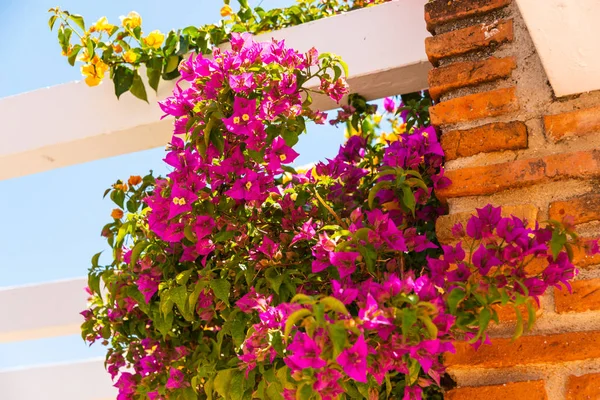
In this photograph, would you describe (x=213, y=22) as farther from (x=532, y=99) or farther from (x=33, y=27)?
(x=33, y=27)

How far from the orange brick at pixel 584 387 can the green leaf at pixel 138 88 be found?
1.35m

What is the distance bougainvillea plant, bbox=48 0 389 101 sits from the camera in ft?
6.05

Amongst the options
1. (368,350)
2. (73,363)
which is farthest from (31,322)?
(368,350)

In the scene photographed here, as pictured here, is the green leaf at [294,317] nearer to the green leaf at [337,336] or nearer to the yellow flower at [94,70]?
the green leaf at [337,336]

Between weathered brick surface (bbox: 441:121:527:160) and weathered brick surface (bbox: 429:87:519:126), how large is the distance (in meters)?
0.02

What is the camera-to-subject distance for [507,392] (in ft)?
3.70

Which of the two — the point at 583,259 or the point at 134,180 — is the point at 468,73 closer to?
the point at 583,259

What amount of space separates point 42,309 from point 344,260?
6.82 ft

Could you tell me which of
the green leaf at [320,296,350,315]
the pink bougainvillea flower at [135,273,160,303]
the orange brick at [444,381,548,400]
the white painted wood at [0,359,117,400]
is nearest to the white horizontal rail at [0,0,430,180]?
the pink bougainvillea flower at [135,273,160,303]

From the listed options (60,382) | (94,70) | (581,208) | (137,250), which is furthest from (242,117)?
(60,382)

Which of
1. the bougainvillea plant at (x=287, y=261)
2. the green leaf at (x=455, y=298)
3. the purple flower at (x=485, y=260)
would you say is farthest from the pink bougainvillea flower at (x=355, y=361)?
the purple flower at (x=485, y=260)

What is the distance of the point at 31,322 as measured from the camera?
2.82m

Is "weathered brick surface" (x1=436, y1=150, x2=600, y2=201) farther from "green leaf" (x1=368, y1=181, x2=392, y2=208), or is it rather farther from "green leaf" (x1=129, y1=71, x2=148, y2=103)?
"green leaf" (x1=129, y1=71, x2=148, y2=103)

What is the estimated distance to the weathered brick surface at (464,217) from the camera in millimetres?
1159
